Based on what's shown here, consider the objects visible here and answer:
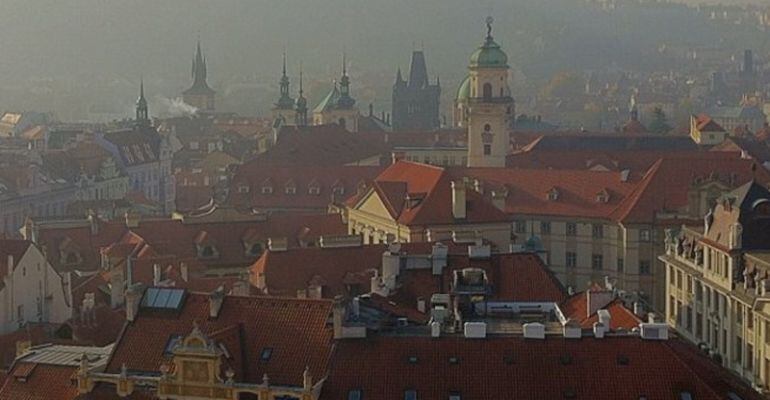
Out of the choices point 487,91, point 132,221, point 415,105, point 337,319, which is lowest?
point 337,319

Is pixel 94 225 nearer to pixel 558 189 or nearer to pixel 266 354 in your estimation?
pixel 558 189

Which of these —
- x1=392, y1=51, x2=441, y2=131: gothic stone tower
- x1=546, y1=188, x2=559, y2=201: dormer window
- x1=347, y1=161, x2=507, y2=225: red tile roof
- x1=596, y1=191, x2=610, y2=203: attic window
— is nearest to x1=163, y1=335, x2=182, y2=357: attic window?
x1=347, y1=161, x2=507, y2=225: red tile roof

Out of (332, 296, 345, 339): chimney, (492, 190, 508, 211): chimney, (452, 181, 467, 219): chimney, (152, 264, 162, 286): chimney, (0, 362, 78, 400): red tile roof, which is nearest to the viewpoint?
(332, 296, 345, 339): chimney

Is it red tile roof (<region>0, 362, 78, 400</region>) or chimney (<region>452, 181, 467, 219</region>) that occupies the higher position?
chimney (<region>452, 181, 467, 219</region>)

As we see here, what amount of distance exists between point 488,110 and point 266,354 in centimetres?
6479

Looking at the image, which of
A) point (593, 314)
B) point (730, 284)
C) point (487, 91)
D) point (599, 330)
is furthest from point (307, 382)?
point (487, 91)

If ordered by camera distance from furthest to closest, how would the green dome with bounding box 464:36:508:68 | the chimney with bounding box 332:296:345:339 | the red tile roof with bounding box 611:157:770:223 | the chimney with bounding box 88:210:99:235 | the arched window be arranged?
the green dome with bounding box 464:36:508:68 < the arched window < the red tile roof with bounding box 611:157:770:223 < the chimney with bounding box 88:210:99:235 < the chimney with bounding box 332:296:345:339

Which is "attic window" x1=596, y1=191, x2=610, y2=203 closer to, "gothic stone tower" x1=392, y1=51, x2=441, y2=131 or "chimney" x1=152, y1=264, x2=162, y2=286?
"chimney" x1=152, y1=264, x2=162, y2=286

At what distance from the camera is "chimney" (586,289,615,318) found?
161 feet

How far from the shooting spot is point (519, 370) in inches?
1551

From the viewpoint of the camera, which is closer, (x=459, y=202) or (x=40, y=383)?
(x=40, y=383)

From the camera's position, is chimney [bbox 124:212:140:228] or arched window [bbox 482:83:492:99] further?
arched window [bbox 482:83:492:99]

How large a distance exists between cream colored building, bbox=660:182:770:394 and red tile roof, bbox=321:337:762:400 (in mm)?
15315

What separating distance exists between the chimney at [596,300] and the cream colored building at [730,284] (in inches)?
316
